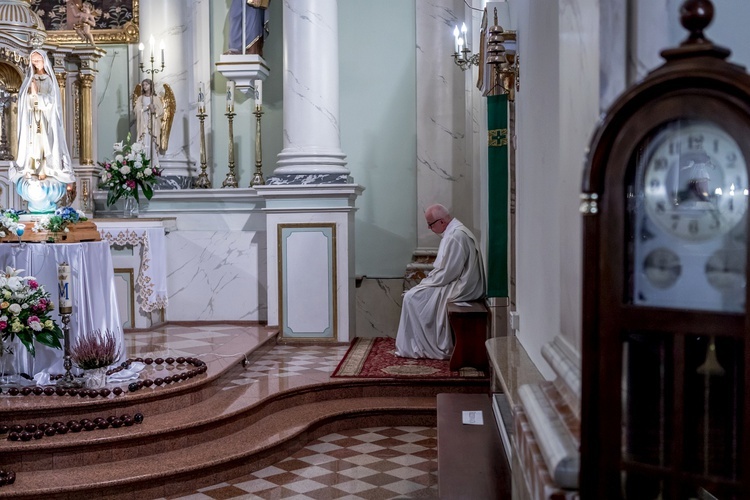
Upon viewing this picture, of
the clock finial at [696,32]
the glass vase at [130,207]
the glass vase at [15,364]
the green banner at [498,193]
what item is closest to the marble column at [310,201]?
the glass vase at [130,207]

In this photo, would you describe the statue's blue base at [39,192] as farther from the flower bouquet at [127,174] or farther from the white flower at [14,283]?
the flower bouquet at [127,174]

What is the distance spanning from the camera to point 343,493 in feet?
17.2

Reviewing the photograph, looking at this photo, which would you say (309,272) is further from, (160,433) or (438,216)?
(160,433)

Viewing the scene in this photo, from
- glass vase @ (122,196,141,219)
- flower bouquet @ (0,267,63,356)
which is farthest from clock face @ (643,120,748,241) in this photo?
glass vase @ (122,196,141,219)

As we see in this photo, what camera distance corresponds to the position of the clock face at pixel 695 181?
1.74 metres

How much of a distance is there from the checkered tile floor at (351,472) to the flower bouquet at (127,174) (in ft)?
13.7

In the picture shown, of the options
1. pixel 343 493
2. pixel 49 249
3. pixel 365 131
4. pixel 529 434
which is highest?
pixel 365 131

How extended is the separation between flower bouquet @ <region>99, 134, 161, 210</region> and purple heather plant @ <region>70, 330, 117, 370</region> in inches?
142

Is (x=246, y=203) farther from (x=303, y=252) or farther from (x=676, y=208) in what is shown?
(x=676, y=208)

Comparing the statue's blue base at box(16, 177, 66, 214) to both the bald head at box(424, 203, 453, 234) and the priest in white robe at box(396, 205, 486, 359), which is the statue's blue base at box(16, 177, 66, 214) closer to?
the priest in white robe at box(396, 205, 486, 359)

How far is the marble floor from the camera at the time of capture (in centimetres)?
532

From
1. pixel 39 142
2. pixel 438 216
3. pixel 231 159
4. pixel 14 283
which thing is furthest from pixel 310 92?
pixel 14 283

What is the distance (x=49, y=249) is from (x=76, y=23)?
4951 mm

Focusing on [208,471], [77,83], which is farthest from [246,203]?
[208,471]
